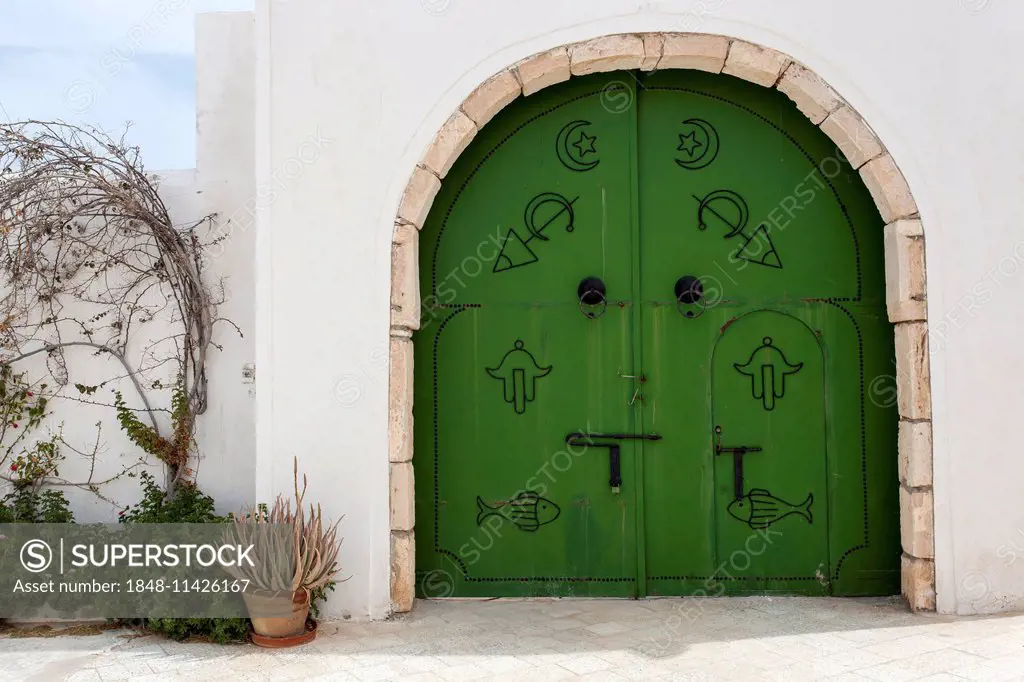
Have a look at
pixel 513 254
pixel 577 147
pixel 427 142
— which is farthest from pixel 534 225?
pixel 427 142

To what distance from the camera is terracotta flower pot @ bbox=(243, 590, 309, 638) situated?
3.62 meters

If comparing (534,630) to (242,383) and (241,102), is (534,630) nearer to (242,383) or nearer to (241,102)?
(242,383)

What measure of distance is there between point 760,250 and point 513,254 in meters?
1.22

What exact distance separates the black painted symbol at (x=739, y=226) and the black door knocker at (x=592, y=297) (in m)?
0.59

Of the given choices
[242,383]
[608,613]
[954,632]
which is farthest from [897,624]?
[242,383]

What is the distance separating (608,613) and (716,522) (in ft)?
2.33

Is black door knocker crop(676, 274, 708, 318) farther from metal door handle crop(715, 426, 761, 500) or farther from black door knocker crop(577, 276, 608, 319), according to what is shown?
metal door handle crop(715, 426, 761, 500)

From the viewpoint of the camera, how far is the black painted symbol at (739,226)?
433cm

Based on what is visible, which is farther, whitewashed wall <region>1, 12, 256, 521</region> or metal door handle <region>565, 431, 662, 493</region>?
whitewashed wall <region>1, 12, 256, 521</region>

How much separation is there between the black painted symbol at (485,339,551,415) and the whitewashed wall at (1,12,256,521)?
134 centimetres

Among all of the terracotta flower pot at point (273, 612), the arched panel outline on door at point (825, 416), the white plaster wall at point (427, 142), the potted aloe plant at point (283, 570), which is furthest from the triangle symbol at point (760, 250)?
the terracotta flower pot at point (273, 612)

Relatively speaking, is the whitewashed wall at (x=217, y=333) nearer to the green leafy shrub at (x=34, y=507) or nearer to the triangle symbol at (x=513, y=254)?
the green leafy shrub at (x=34, y=507)

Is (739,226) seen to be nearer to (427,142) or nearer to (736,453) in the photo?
(736,453)

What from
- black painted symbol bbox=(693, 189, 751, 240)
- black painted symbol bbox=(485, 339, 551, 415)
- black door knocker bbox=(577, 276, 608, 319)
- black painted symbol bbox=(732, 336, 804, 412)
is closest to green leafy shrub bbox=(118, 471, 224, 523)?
black painted symbol bbox=(485, 339, 551, 415)
